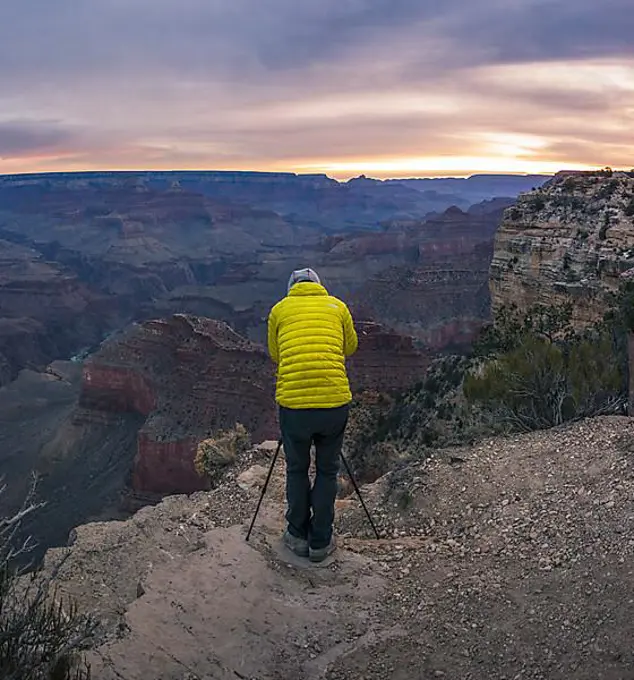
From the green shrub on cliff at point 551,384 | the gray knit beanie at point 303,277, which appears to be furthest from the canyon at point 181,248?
the gray knit beanie at point 303,277

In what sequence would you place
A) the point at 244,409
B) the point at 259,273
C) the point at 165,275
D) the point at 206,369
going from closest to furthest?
the point at 244,409, the point at 206,369, the point at 259,273, the point at 165,275

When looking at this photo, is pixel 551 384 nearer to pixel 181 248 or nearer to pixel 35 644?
pixel 35 644

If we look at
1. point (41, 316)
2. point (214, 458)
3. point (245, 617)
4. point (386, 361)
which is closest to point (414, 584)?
A: point (245, 617)

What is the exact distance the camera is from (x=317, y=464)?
205 inches

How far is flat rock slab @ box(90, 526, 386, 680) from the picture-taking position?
400cm

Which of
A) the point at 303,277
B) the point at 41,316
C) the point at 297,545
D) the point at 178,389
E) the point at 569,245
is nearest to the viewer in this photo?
the point at 297,545

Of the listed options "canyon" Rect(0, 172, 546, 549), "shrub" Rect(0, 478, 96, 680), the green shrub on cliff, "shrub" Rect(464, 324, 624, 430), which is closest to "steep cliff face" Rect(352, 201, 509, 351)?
"canyon" Rect(0, 172, 546, 549)

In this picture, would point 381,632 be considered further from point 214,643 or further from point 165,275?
point 165,275

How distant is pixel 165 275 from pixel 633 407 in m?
100

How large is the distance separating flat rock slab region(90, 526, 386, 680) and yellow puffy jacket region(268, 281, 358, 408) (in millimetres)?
1205

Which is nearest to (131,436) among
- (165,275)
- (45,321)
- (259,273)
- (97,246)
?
(45,321)

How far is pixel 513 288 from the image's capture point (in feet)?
64.2

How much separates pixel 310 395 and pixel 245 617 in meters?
1.50

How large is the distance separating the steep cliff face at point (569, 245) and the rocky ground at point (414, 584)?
35.0 ft
